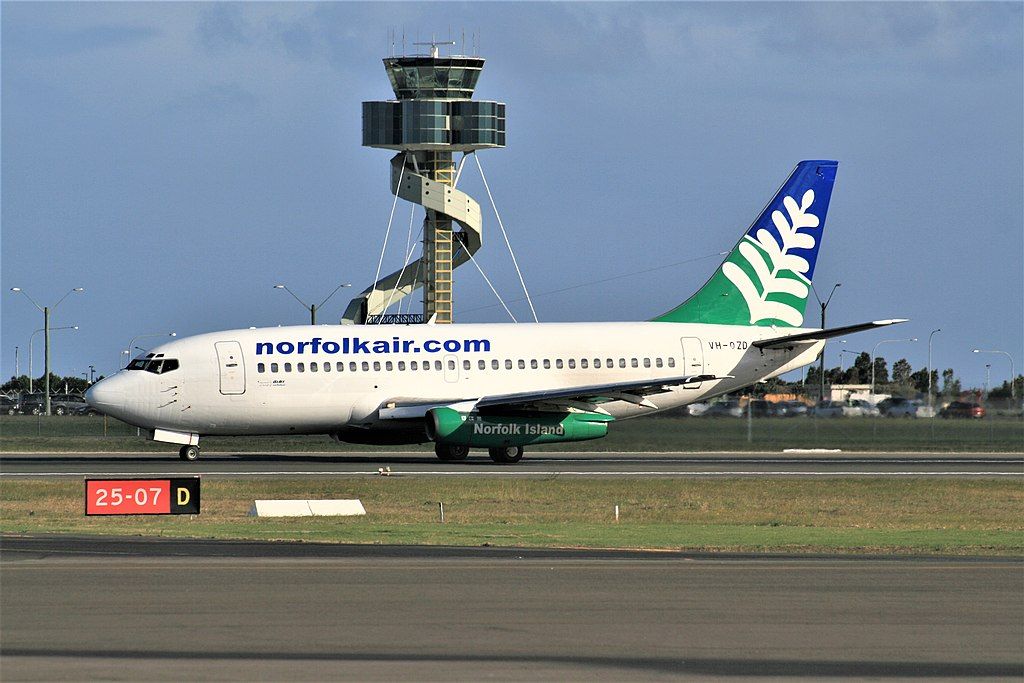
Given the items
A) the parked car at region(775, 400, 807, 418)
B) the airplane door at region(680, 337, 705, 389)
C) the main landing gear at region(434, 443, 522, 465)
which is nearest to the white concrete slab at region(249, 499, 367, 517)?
the main landing gear at region(434, 443, 522, 465)

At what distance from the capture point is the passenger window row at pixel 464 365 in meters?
42.2

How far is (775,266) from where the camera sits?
153 ft

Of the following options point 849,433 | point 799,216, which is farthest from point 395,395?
point 849,433

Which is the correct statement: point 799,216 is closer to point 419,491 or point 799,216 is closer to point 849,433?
point 849,433

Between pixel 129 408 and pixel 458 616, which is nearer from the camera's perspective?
pixel 458 616

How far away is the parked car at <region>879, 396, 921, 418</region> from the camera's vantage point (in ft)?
190

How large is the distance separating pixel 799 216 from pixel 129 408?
2115 centimetres

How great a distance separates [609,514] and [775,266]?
20.7 meters

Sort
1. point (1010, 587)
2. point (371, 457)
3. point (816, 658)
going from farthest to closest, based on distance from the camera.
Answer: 1. point (371, 457)
2. point (1010, 587)
3. point (816, 658)

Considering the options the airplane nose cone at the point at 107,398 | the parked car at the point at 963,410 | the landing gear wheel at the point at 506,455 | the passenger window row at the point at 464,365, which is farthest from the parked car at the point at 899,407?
the airplane nose cone at the point at 107,398

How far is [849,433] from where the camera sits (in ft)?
176

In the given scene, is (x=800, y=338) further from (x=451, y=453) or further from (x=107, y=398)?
(x=107, y=398)

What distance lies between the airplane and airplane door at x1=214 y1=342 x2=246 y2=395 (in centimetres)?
4

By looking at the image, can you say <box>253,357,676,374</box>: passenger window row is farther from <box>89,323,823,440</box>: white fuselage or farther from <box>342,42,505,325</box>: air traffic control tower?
<box>342,42,505,325</box>: air traffic control tower
